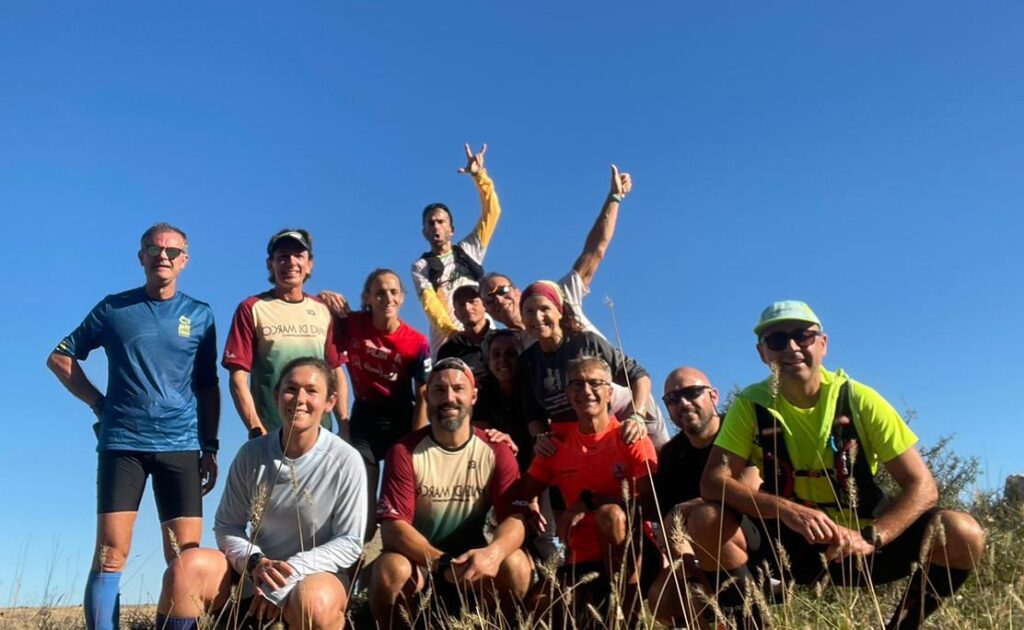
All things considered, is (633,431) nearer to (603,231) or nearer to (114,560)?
(603,231)

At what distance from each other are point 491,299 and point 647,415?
1.70 meters

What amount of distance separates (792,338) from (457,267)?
422cm

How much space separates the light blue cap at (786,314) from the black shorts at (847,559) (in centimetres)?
109

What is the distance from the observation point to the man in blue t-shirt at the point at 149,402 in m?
5.82

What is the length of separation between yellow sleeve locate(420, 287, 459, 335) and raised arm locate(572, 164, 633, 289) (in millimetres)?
1216

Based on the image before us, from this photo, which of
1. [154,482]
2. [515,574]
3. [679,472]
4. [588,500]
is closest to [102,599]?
[154,482]

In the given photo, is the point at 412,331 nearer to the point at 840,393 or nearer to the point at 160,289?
the point at 160,289

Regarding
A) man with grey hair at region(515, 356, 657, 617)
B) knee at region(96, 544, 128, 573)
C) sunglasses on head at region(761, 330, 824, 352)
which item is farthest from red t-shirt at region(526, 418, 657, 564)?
knee at region(96, 544, 128, 573)

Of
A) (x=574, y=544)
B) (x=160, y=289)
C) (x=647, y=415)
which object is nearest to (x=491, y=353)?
(x=647, y=415)

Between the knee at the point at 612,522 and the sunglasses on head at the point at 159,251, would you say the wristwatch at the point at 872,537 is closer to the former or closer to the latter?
the knee at the point at 612,522

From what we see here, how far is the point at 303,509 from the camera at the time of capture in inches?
200

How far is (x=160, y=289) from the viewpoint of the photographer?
21.0ft

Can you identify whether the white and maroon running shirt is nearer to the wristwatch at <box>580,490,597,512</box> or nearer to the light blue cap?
the wristwatch at <box>580,490,597,512</box>

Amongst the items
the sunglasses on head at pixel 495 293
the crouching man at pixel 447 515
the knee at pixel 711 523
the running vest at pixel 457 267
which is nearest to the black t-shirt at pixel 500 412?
the sunglasses on head at pixel 495 293
